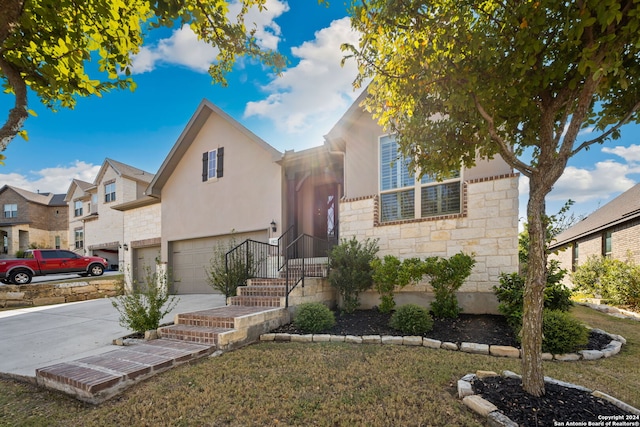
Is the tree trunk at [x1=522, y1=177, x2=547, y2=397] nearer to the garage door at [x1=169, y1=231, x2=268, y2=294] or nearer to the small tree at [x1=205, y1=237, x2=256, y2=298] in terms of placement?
the small tree at [x1=205, y1=237, x2=256, y2=298]

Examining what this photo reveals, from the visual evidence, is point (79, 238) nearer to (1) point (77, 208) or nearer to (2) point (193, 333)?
(1) point (77, 208)

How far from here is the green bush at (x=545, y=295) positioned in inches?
205

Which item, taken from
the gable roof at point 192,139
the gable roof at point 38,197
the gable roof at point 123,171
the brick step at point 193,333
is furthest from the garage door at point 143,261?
the gable roof at point 38,197

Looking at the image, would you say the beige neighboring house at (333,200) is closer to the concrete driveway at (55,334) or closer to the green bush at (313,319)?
the green bush at (313,319)

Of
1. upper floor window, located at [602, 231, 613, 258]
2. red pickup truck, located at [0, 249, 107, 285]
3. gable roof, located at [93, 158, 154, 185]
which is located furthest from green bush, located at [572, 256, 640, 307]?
gable roof, located at [93, 158, 154, 185]

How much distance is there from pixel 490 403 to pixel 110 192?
2388 centimetres

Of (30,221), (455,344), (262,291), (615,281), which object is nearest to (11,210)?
(30,221)

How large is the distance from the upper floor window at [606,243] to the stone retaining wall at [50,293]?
1999 cm

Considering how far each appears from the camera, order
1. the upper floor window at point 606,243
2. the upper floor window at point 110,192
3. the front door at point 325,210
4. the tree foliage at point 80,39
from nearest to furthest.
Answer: the tree foliage at point 80,39 → the front door at point 325,210 → the upper floor window at point 606,243 → the upper floor window at point 110,192

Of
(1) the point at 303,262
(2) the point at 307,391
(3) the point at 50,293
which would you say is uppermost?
(1) the point at 303,262

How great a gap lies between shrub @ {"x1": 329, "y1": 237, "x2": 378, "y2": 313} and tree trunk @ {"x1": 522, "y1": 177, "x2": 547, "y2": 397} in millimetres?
3854

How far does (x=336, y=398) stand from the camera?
3.31 m

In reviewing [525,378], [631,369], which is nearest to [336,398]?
[525,378]

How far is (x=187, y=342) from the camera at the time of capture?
5254 millimetres
